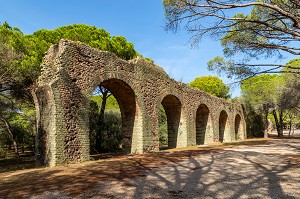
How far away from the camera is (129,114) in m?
11.6

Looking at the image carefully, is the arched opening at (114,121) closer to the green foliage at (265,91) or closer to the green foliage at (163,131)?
A: the green foliage at (163,131)

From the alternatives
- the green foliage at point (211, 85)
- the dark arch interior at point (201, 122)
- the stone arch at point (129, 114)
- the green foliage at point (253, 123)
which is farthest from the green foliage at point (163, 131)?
the green foliage at point (211, 85)

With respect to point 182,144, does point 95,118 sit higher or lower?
higher

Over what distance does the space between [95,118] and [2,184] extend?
9570 millimetres

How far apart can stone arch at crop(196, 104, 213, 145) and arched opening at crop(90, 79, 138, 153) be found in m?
5.86

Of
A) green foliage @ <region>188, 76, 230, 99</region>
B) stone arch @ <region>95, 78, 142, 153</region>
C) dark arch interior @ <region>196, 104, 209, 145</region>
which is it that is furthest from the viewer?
green foliage @ <region>188, 76, 230, 99</region>

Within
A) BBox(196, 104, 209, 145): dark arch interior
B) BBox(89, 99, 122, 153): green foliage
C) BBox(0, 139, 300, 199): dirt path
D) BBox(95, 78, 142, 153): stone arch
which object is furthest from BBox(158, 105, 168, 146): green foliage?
BBox(0, 139, 300, 199): dirt path

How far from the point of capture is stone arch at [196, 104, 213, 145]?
59.6 feet

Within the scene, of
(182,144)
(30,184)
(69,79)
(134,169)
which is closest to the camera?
(30,184)

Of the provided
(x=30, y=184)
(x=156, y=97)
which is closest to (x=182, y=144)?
(x=156, y=97)

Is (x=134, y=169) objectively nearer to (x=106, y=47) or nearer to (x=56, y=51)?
(x=56, y=51)

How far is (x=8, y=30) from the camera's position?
1260 centimetres

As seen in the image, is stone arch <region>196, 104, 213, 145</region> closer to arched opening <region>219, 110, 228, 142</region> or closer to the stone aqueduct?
the stone aqueduct

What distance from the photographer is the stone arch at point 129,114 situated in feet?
36.7
